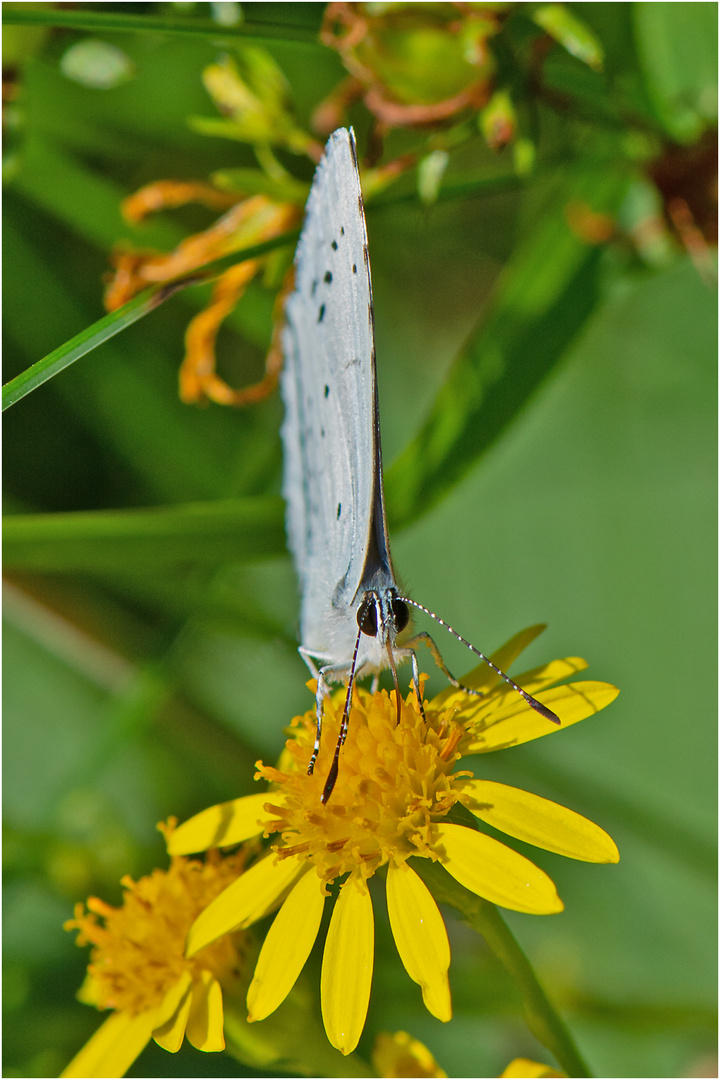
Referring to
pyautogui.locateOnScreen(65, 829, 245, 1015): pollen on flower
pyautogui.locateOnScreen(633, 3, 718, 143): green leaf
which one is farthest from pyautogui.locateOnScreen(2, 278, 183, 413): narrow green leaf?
pyautogui.locateOnScreen(633, 3, 718, 143): green leaf

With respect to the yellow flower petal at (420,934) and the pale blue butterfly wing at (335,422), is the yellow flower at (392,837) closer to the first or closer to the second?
the yellow flower petal at (420,934)

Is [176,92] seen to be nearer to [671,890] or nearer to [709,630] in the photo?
[709,630]

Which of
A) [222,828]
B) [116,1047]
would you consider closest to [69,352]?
[222,828]

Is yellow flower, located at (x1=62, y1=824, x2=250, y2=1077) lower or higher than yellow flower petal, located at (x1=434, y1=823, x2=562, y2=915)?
lower

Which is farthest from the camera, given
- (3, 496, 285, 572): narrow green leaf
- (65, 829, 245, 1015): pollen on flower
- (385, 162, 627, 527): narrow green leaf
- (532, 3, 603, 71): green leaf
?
(385, 162, 627, 527): narrow green leaf

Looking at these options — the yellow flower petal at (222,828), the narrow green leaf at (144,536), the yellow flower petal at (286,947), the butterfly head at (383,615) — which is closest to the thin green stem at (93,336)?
the narrow green leaf at (144,536)

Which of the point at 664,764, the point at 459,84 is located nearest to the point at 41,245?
the point at 459,84

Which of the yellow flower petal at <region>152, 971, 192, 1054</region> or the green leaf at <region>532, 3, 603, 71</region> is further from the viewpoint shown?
the green leaf at <region>532, 3, 603, 71</region>

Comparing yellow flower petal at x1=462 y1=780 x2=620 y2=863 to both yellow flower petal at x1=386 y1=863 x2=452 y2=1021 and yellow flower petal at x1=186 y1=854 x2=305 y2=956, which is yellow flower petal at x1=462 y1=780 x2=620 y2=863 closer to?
yellow flower petal at x1=386 y1=863 x2=452 y2=1021
